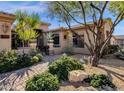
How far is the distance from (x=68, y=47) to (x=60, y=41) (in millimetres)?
1213

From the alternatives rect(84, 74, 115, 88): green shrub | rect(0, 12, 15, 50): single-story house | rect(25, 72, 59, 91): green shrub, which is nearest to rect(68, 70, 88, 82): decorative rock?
rect(84, 74, 115, 88): green shrub

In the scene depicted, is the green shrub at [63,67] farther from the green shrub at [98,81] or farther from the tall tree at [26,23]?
the tall tree at [26,23]

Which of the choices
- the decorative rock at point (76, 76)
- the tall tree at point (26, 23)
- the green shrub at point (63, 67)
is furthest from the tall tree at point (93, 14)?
the decorative rock at point (76, 76)

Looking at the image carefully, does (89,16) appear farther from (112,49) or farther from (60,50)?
(60,50)

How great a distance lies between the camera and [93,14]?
44.3ft

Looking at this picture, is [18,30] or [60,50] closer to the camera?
[18,30]

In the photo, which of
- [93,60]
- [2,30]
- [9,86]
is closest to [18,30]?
[2,30]

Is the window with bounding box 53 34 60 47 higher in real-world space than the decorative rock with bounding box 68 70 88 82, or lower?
higher

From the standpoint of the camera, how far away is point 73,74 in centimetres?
934

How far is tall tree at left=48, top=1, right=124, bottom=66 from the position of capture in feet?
39.5

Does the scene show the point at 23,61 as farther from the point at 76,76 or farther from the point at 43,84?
the point at 43,84

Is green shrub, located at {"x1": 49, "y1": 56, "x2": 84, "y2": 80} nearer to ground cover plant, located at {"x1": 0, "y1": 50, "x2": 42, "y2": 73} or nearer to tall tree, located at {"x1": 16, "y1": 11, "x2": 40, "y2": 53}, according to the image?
ground cover plant, located at {"x1": 0, "y1": 50, "x2": 42, "y2": 73}

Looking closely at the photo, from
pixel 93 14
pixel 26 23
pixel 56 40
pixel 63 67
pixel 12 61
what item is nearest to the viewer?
pixel 63 67

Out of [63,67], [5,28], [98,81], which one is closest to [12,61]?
[63,67]
